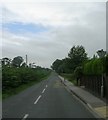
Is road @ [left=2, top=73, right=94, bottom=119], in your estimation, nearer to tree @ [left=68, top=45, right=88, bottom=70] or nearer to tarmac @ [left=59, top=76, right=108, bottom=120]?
tarmac @ [left=59, top=76, right=108, bottom=120]

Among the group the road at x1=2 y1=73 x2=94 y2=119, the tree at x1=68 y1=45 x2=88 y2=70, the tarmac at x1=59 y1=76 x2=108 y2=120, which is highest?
the tree at x1=68 y1=45 x2=88 y2=70

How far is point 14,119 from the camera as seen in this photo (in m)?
13.0

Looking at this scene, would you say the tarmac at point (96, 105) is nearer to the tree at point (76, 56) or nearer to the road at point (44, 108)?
the road at point (44, 108)

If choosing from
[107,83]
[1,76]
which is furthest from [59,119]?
[1,76]

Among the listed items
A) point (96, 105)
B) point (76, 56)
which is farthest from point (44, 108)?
point (76, 56)

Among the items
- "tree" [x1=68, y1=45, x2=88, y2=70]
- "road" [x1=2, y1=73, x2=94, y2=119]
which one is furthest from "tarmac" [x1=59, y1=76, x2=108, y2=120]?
"tree" [x1=68, y1=45, x2=88, y2=70]

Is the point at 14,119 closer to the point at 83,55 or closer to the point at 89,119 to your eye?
the point at 89,119

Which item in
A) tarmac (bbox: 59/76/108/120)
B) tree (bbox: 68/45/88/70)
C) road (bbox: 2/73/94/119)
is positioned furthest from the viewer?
tree (bbox: 68/45/88/70)

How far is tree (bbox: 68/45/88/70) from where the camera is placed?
247 feet

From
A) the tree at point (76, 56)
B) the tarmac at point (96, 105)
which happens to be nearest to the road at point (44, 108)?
the tarmac at point (96, 105)

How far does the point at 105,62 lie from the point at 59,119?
38.3 ft

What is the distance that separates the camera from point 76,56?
7769cm

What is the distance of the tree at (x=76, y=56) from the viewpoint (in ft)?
247

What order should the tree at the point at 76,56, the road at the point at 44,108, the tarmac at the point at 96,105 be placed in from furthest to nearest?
the tree at the point at 76,56, the tarmac at the point at 96,105, the road at the point at 44,108
